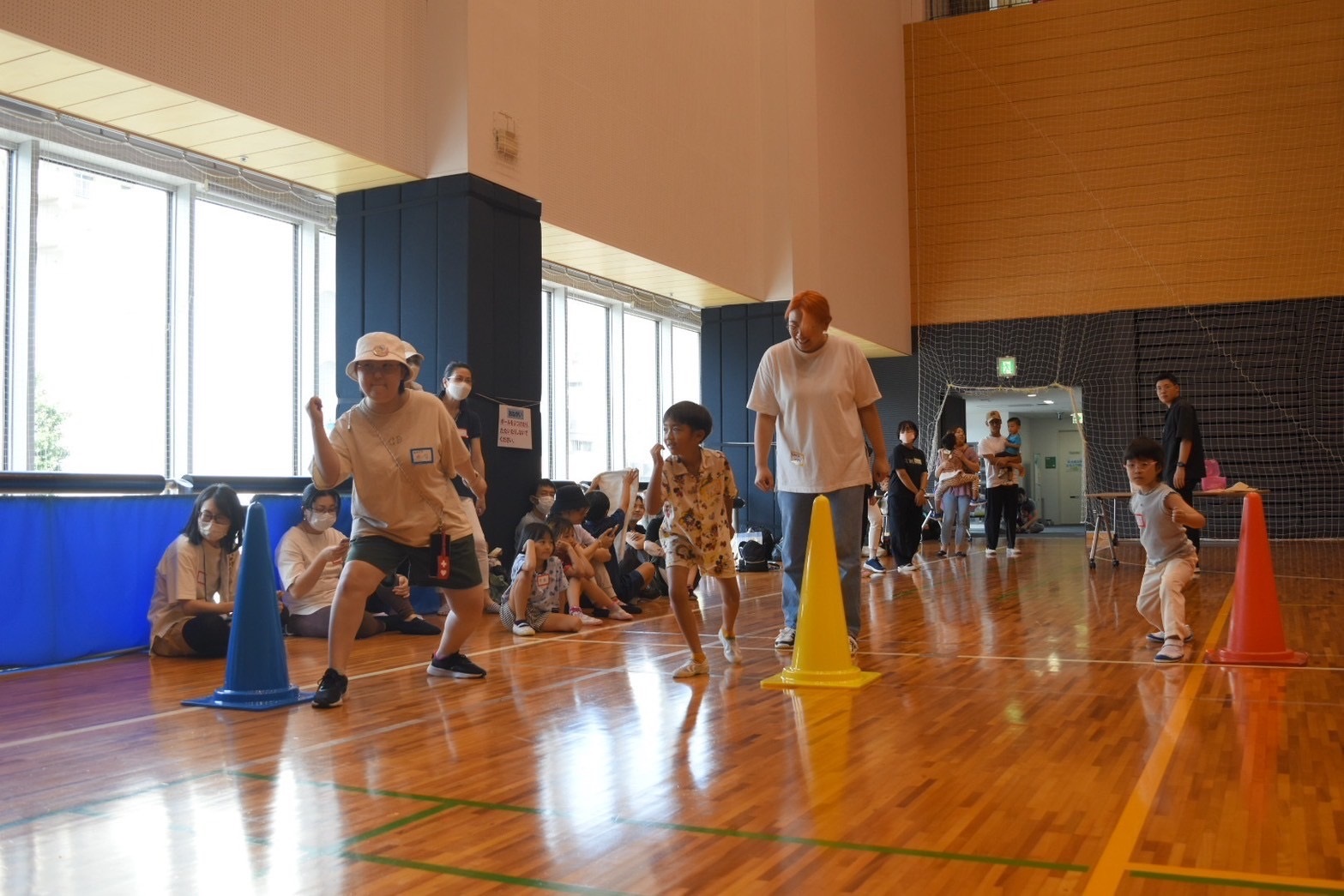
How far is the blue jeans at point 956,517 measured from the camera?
11672 mm

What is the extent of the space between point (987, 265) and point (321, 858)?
15079mm

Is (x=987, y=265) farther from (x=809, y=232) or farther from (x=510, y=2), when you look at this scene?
(x=510, y=2)

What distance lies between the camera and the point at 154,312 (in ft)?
26.6

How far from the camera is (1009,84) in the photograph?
16.0 m

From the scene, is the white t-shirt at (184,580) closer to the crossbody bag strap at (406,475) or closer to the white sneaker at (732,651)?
the crossbody bag strap at (406,475)

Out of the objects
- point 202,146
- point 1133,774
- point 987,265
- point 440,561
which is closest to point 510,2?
point 202,146

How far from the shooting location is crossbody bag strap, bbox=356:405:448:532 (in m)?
4.14

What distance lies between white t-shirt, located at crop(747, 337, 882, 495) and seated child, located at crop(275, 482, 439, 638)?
2392 millimetres

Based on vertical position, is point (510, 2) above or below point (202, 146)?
above

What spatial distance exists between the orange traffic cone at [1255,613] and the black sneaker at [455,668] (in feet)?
9.81

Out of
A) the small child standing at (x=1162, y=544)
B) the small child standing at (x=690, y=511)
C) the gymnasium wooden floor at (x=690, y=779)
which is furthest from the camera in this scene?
the small child standing at (x=1162, y=544)

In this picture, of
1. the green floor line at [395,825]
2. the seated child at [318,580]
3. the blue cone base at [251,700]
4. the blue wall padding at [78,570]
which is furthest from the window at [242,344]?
the green floor line at [395,825]

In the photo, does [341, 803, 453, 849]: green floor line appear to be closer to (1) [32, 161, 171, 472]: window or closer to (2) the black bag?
(1) [32, 161, 171, 472]: window

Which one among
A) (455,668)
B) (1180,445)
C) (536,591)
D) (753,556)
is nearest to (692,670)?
(455,668)
